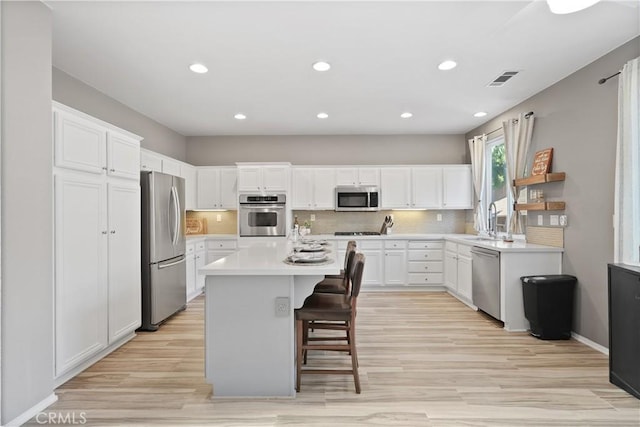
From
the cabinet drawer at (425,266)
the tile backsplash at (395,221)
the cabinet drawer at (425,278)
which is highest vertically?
the tile backsplash at (395,221)

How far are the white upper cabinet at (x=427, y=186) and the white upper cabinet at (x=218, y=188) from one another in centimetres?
313

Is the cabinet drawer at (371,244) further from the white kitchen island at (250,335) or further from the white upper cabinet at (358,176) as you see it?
the white kitchen island at (250,335)

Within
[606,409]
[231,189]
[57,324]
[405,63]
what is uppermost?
[405,63]

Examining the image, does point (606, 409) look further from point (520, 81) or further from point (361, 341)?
point (520, 81)

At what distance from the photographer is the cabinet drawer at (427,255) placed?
18.5 ft

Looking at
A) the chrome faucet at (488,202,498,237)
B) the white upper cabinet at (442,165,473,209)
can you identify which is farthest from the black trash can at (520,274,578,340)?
the white upper cabinet at (442,165,473,209)

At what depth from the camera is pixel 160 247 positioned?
3.95m

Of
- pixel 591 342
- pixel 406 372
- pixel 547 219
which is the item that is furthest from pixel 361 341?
pixel 547 219

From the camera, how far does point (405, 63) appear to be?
3232 millimetres

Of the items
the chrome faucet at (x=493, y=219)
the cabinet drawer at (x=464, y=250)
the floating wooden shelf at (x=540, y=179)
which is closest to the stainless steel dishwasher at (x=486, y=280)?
the cabinet drawer at (x=464, y=250)

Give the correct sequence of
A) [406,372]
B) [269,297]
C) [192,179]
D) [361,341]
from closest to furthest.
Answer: [269,297]
[406,372]
[361,341]
[192,179]

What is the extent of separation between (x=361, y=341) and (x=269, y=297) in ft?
4.84

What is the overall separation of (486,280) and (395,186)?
2341mm

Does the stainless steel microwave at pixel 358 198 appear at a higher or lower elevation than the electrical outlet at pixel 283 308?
higher
